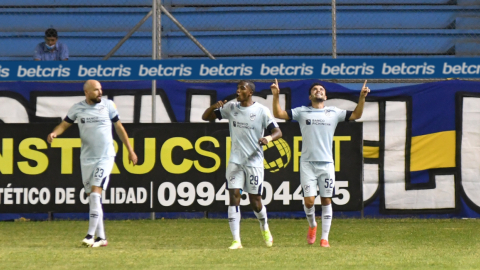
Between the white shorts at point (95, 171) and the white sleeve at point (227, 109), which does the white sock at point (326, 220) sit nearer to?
the white sleeve at point (227, 109)

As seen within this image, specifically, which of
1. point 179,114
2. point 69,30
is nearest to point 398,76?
point 179,114

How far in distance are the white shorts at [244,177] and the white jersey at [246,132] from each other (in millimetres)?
59

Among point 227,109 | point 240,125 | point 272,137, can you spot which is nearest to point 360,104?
point 272,137

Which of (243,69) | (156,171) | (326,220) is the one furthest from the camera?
(243,69)

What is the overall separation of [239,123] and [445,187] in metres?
5.48

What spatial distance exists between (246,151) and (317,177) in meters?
0.96

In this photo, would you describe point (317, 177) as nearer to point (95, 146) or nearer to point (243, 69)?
point (95, 146)

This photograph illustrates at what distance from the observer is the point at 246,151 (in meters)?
9.43

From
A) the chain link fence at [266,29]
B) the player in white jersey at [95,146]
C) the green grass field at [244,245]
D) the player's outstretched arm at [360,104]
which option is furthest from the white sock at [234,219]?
the chain link fence at [266,29]

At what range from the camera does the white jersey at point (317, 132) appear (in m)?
9.69

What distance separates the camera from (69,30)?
687 inches

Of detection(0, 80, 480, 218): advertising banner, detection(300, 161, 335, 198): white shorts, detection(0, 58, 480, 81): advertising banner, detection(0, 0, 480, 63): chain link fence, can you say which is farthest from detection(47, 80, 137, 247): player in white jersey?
detection(0, 0, 480, 63): chain link fence

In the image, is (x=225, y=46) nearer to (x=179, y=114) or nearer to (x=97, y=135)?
(x=179, y=114)

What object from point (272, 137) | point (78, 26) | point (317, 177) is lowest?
point (317, 177)
